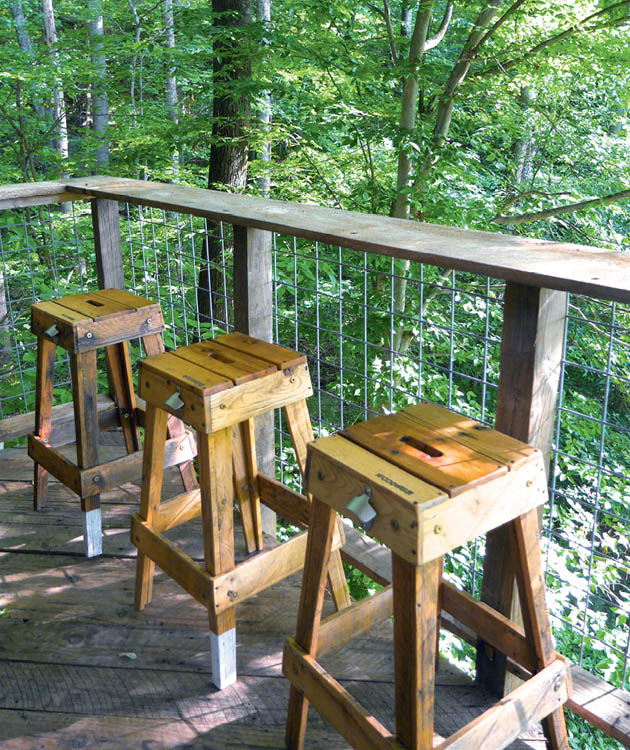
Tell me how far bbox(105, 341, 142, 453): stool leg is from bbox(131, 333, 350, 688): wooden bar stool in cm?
60

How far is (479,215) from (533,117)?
51.4 inches

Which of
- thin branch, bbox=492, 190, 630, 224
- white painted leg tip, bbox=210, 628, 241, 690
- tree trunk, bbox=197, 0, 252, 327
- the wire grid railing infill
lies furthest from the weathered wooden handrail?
thin branch, bbox=492, 190, 630, 224

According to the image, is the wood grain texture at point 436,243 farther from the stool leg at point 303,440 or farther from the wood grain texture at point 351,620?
the wood grain texture at point 351,620

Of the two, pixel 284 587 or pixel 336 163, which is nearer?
pixel 284 587

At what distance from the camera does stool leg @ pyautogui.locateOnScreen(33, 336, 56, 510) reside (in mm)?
2406

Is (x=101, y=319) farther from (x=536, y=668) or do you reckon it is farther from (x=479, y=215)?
(x=479, y=215)

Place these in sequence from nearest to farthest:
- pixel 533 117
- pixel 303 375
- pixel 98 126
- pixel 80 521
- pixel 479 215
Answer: pixel 303 375
pixel 80 521
pixel 479 215
pixel 533 117
pixel 98 126

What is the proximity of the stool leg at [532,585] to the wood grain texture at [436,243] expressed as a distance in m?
0.45

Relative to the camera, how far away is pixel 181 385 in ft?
5.72

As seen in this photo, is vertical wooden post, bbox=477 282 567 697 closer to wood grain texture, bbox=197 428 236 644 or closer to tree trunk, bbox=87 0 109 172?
wood grain texture, bbox=197 428 236 644

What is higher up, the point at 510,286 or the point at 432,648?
the point at 510,286

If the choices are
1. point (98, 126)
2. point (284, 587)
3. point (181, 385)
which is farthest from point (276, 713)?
point (98, 126)

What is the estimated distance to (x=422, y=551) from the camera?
1.18 m

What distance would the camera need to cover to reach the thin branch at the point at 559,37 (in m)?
4.10
